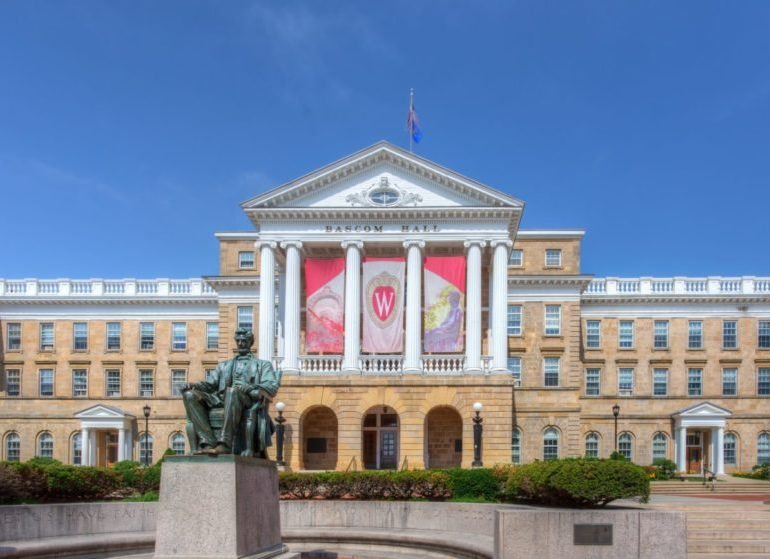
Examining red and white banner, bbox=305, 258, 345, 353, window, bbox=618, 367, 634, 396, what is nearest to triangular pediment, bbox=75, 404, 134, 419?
red and white banner, bbox=305, 258, 345, 353

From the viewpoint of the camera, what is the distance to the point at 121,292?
6119 centimetres

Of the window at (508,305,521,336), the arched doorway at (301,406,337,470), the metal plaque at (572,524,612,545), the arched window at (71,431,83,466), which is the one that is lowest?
the arched window at (71,431,83,466)

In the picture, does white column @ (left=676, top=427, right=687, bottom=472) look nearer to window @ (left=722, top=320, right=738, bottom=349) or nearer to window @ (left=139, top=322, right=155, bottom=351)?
window @ (left=722, top=320, right=738, bottom=349)

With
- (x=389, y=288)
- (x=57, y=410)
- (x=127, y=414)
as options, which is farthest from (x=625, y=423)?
(x=57, y=410)

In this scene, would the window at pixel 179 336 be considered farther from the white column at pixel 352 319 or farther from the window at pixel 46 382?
the white column at pixel 352 319

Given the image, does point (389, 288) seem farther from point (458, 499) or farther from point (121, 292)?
point (121, 292)

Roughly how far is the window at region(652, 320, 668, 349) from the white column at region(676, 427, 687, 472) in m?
6.13

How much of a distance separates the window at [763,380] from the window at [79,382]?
4759 centimetres

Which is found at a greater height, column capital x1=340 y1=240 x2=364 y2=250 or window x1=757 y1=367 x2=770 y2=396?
column capital x1=340 y1=240 x2=364 y2=250

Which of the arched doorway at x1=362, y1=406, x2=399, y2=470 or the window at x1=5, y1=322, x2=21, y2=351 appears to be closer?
the arched doorway at x1=362, y1=406, x2=399, y2=470

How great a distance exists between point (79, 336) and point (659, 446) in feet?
137

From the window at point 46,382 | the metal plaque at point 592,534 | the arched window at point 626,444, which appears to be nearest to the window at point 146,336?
A: the window at point 46,382

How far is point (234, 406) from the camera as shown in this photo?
41.6 feet

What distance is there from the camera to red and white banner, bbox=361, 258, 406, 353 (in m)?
42.8
